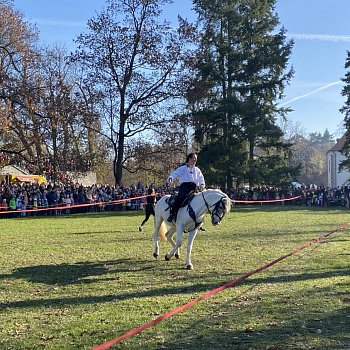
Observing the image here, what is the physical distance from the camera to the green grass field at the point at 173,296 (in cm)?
715

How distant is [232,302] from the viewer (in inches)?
361

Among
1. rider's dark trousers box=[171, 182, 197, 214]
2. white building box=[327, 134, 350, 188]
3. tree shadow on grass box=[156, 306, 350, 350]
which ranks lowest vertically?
tree shadow on grass box=[156, 306, 350, 350]

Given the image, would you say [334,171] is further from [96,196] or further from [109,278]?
[109,278]

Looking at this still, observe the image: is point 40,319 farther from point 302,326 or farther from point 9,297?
point 302,326

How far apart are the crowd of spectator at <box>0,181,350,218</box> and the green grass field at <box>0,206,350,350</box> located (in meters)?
11.9

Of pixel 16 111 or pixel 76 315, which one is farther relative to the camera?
pixel 16 111

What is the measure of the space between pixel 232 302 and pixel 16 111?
32009mm

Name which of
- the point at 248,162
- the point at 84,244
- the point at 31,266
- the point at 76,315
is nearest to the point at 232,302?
the point at 76,315

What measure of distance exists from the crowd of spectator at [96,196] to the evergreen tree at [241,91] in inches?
95.3

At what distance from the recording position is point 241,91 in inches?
2032

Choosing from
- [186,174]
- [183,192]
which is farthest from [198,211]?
[186,174]

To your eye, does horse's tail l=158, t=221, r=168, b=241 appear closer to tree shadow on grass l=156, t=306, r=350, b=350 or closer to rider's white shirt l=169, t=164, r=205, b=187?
rider's white shirt l=169, t=164, r=205, b=187

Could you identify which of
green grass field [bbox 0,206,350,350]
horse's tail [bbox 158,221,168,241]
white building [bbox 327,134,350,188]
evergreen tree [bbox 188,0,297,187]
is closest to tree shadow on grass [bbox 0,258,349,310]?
green grass field [bbox 0,206,350,350]

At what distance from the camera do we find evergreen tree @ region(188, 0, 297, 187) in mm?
50031
